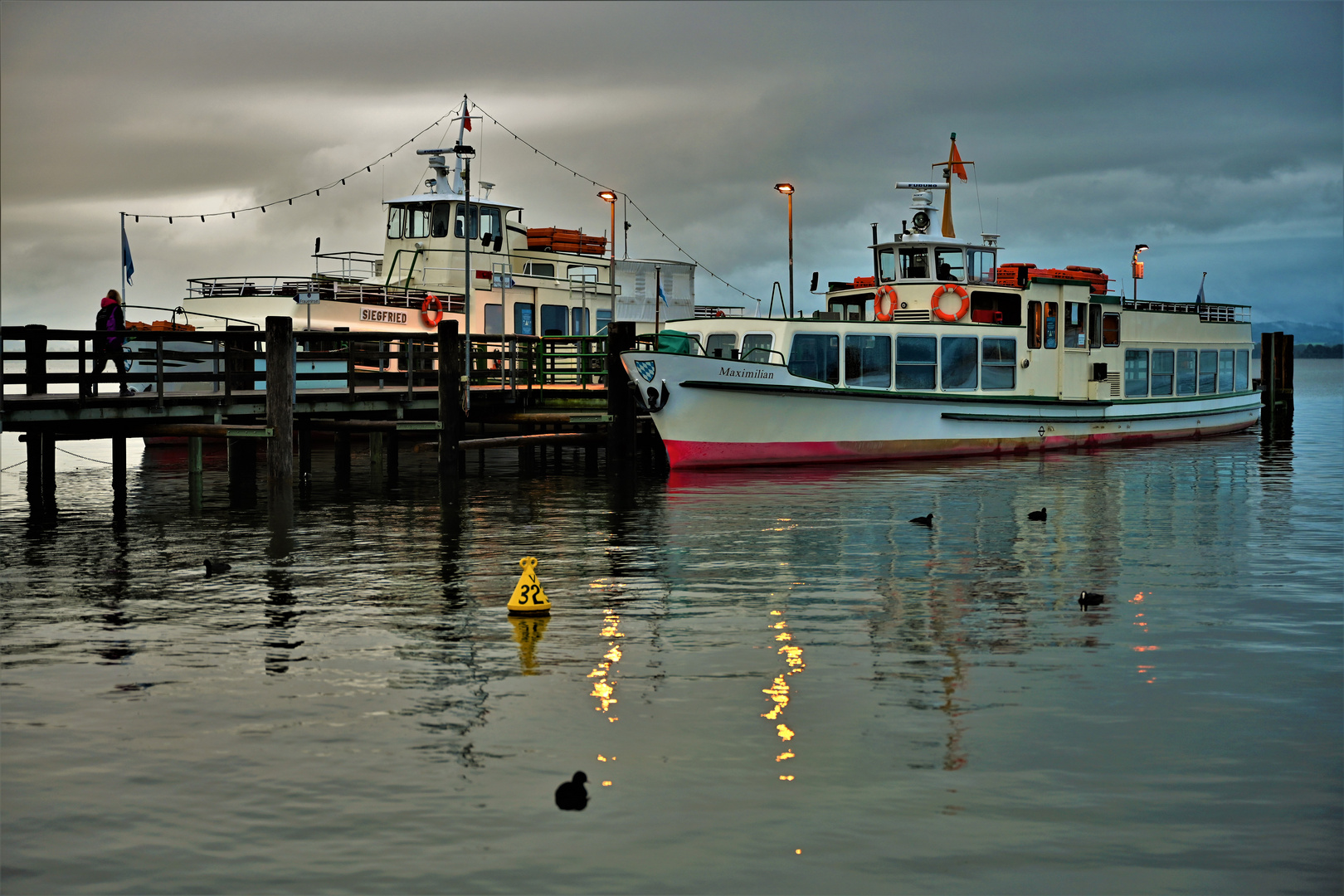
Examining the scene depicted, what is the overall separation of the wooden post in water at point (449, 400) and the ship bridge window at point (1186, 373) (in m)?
22.3

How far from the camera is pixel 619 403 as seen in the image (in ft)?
92.4

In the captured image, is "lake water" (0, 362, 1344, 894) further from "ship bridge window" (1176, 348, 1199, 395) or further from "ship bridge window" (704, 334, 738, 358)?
"ship bridge window" (1176, 348, 1199, 395)

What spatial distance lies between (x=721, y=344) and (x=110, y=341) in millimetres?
12640

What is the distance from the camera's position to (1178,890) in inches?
256

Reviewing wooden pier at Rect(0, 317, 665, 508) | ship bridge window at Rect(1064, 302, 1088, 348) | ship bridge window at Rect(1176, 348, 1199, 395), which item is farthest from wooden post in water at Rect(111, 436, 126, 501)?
ship bridge window at Rect(1176, 348, 1199, 395)

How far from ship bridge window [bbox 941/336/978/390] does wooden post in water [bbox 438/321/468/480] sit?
38.1 feet

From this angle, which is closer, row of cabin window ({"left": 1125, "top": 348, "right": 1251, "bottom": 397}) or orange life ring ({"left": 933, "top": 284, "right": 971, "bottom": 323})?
orange life ring ({"left": 933, "top": 284, "right": 971, "bottom": 323})

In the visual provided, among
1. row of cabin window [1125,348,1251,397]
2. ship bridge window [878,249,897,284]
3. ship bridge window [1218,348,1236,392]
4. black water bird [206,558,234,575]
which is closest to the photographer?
black water bird [206,558,234,575]

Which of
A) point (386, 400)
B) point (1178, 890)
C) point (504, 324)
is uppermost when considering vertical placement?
point (504, 324)

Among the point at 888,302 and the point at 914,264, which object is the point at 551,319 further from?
the point at 888,302

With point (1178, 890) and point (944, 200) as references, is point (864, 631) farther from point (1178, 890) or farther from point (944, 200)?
point (944, 200)

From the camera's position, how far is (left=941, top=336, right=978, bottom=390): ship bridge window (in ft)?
100

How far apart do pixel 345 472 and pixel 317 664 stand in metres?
16.1

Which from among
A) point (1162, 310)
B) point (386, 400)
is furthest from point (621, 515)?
point (1162, 310)
